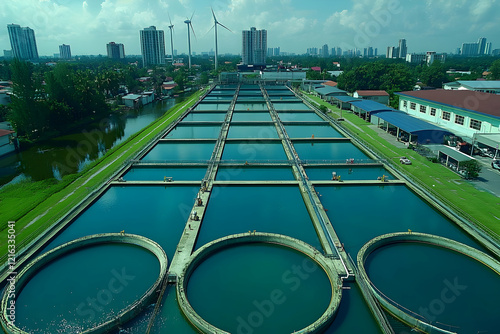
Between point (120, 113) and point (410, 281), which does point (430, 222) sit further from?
point (120, 113)

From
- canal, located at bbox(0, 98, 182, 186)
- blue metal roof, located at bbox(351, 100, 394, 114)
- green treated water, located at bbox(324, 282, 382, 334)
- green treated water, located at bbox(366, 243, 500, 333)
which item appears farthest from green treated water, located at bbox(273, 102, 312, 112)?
green treated water, located at bbox(324, 282, 382, 334)

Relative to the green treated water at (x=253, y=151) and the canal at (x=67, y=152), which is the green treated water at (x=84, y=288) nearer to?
the canal at (x=67, y=152)

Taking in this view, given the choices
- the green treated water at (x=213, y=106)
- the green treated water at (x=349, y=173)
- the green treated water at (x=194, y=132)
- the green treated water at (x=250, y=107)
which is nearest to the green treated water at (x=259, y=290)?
the green treated water at (x=349, y=173)

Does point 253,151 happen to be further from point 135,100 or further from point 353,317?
point 135,100

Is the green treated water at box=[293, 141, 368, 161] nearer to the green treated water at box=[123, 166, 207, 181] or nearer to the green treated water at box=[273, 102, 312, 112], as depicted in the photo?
the green treated water at box=[123, 166, 207, 181]

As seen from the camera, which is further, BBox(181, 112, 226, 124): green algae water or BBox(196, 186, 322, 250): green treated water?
BBox(181, 112, 226, 124): green algae water

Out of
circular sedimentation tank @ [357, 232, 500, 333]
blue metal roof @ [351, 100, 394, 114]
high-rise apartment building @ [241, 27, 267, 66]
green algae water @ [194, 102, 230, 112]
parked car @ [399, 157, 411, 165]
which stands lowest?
circular sedimentation tank @ [357, 232, 500, 333]

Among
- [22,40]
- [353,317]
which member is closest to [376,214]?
[353,317]
